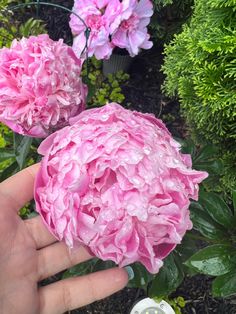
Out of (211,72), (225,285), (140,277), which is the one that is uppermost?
(211,72)

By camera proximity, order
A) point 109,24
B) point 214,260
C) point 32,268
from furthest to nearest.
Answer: point 109,24
point 32,268
point 214,260

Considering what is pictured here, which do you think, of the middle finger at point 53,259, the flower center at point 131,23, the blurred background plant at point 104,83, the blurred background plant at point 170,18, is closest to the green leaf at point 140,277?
the middle finger at point 53,259

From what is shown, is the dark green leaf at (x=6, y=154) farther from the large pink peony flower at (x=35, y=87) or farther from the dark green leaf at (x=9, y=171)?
the large pink peony flower at (x=35, y=87)

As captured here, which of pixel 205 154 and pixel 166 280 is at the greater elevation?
pixel 205 154

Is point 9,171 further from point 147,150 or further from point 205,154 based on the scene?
point 147,150

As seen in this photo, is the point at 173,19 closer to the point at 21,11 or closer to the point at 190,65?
the point at 190,65

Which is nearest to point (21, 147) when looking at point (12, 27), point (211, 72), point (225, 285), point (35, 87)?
point (35, 87)

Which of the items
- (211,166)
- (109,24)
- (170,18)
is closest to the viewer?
(211,166)
